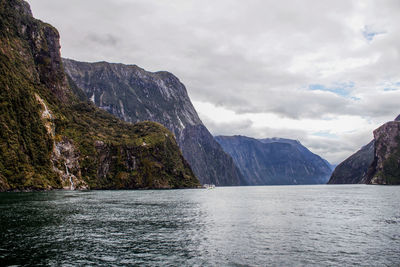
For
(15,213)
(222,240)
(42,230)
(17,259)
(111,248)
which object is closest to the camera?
(17,259)

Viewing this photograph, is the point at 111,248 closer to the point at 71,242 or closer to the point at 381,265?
the point at 71,242

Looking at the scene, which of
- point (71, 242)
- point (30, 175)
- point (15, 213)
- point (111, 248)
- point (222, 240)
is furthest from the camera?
point (30, 175)

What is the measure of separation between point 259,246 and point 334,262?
956 cm

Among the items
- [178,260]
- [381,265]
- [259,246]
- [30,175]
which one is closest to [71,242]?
[178,260]

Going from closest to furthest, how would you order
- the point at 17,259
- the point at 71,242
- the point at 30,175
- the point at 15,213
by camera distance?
the point at 17,259
the point at 71,242
the point at 15,213
the point at 30,175

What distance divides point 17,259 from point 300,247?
103 ft

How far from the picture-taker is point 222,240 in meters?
43.1

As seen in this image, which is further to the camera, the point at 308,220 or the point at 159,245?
the point at 308,220

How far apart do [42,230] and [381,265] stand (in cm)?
4449

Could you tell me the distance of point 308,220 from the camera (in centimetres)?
6462

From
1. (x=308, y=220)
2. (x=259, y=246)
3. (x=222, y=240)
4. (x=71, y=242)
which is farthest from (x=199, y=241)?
(x=308, y=220)

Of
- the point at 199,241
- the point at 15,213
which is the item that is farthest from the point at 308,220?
the point at 15,213

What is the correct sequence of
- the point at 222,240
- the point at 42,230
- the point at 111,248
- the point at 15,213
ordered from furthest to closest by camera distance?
the point at 15,213 < the point at 42,230 < the point at 222,240 < the point at 111,248

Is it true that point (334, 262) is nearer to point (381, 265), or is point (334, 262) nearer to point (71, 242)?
point (381, 265)
